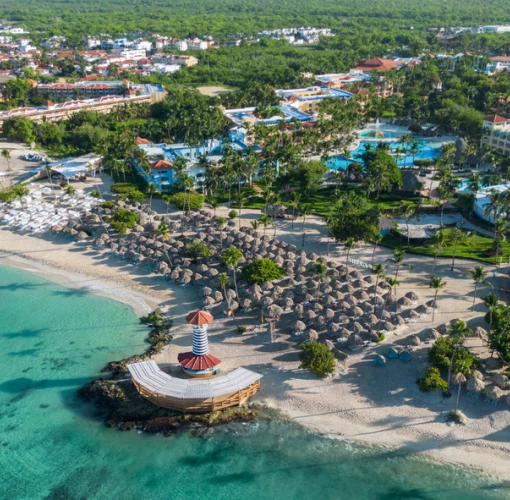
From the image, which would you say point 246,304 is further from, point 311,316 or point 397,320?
point 397,320

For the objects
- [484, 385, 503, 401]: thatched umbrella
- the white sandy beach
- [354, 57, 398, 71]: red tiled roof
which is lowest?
the white sandy beach

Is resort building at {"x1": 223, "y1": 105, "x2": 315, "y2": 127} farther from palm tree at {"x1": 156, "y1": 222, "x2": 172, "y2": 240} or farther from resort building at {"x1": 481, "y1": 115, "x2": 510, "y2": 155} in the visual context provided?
palm tree at {"x1": 156, "y1": 222, "x2": 172, "y2": 240}

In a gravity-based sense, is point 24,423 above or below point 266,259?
below

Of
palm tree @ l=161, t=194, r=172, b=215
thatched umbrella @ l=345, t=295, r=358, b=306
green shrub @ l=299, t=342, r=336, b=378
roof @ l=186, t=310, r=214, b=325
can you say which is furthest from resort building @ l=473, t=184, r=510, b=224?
roof @ l=186, t=310, r=214, b=325

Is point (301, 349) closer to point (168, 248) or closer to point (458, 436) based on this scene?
point (458, 436)

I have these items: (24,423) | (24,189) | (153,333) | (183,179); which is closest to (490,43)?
(183,179)

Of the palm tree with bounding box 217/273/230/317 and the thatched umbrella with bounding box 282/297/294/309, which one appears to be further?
the palm tree with bounding box 217/273/230/317
